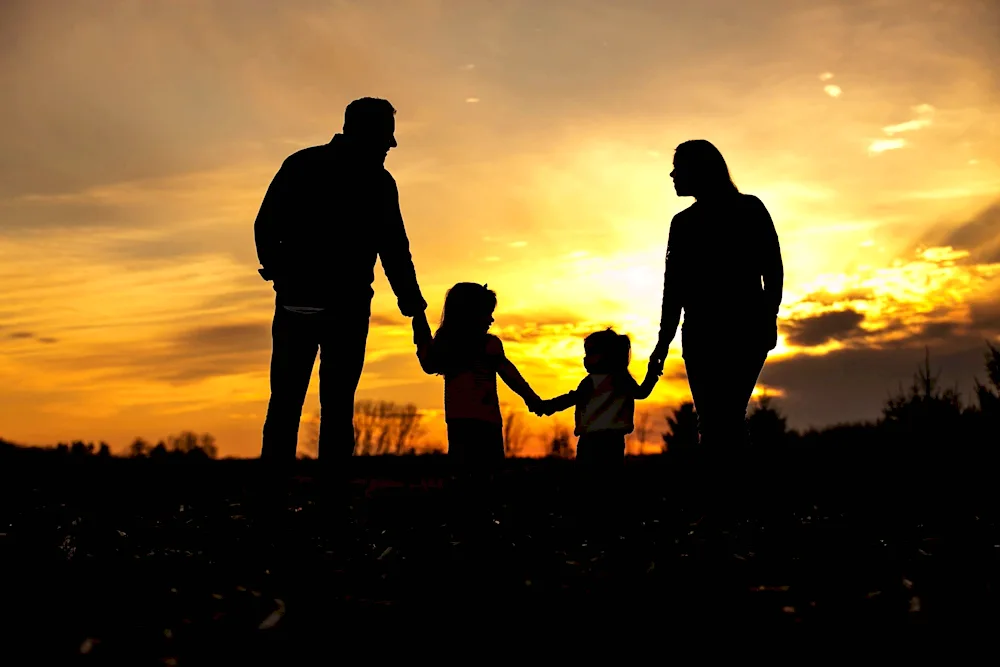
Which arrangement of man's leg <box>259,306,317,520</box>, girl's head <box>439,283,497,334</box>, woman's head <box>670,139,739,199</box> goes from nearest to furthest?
1. man's leg <box>259,306,317,520</box>
2. woman's head <box>670,139,739,199</box>
3. girl's head <box>439,283,497,334</box>

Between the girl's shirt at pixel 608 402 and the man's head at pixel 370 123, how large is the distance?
9.40 ft

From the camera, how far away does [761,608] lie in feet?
16.0

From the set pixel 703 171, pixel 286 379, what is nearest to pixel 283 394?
pixel 286 379

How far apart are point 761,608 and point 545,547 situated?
9.21 feet

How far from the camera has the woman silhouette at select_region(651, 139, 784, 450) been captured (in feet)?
23.3

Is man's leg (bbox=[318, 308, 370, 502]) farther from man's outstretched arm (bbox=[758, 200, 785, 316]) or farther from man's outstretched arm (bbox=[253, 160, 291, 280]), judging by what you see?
man's outstretched arm (bbox=[758, 200, 785, 316])

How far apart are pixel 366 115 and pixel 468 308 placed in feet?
5.56

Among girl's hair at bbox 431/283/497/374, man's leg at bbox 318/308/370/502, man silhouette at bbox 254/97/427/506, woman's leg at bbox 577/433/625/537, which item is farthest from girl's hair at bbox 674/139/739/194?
man's leg at bbox 318/308/370/502

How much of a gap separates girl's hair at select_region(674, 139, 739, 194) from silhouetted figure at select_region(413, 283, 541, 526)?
186cm

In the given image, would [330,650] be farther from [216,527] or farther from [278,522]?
[216,527]

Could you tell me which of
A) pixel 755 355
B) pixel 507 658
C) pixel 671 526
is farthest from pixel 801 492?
pixel 507 658

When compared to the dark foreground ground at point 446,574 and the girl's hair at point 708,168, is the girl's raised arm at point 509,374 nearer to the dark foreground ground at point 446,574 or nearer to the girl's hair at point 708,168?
the dark foreground ground at point 446,574

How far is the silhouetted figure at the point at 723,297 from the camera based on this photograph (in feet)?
23.3

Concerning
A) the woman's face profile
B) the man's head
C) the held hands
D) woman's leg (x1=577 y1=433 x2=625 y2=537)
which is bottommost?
woman's leg (x1=577 y1=433 x2=625 y2=537)
